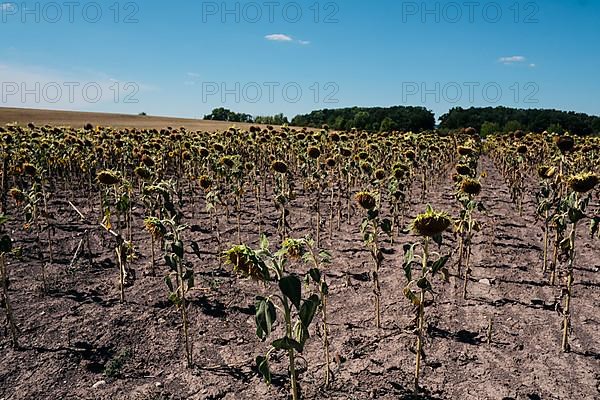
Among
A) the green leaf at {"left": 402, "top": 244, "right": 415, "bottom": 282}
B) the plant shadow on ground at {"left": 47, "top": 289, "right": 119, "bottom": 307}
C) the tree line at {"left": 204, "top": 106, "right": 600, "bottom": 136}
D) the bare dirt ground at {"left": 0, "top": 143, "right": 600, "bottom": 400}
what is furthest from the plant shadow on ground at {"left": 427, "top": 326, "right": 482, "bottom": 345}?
the tree line at {"left": 204, "top": 106, "right": 600, "bottom": 136}

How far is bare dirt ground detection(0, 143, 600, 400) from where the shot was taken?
182 inches

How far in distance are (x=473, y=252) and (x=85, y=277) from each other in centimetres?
626

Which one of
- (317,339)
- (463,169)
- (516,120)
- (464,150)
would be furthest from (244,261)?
(516,120)

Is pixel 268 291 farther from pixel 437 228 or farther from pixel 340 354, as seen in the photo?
pixel 437 228

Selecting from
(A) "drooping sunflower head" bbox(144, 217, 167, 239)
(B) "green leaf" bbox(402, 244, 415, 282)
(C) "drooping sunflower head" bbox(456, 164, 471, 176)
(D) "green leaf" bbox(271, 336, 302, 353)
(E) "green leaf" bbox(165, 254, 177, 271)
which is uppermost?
(C) "drooping sunflower head" bbox(456, 164, 471, 176)

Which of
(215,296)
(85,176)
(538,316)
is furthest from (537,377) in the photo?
(85,176)

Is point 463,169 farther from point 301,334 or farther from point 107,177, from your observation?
point 301,334

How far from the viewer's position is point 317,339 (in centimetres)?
559

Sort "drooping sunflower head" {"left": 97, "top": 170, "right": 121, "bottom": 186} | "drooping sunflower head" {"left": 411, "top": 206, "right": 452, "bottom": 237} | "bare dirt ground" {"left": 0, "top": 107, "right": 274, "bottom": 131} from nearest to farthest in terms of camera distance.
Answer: "drooping sunflower head" {"left": 411, "top": 206, "right": 452, "bottom": 237}, "drooping sunflower head" {"left": 97, "top": 170, "right": 121, "bottom": 186}, "bare dirt ground" {"left": 0, "top": 107, "right": 274, "bottom": 131}

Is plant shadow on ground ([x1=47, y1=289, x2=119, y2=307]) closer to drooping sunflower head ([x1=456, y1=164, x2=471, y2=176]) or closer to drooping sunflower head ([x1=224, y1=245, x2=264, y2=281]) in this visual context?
drooping sunflower head ([x1=224, y1=245, x2=264, y2=281])

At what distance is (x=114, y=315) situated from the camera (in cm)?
616

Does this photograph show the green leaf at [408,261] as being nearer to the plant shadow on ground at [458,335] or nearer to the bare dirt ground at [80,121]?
the plant shadow on ground at [458,335]

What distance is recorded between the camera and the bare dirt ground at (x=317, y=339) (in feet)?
15.2

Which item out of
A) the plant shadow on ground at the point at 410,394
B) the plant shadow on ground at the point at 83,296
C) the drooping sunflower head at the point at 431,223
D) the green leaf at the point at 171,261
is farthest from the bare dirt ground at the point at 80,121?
the drooping sunflower head at the point at 431,223
